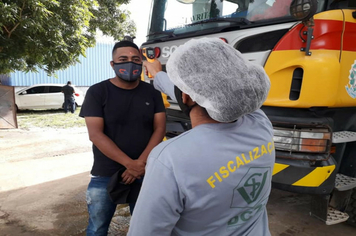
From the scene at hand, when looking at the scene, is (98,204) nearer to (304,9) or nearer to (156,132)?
(156,132)

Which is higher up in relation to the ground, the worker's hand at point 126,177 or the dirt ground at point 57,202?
the worker's hand at point 126,177

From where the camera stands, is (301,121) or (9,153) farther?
(9,153)

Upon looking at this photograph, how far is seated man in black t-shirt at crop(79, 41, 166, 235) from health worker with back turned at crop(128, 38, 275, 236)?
1.07 meters

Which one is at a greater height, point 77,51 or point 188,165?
point 77,51

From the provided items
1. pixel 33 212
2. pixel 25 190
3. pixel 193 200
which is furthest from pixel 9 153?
pixel 193 200

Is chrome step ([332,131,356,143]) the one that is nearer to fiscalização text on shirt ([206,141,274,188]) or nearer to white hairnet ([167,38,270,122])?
fiscalização text on shirt ([206,141,274,188])

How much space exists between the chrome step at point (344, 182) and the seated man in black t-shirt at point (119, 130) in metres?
1.54

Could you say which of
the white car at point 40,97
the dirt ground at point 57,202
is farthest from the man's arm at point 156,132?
the white car at point 40,97

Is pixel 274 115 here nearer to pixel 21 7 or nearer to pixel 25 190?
pixel 25 190

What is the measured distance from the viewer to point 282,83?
227cm

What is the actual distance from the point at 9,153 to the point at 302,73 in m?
5.96

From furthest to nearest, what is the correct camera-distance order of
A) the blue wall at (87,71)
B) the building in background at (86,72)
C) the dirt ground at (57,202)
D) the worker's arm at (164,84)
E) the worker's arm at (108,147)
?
the blue wall at (87,71) → the building in background at (86,72) → the dirt ground at (57,202) → the worker's arm at (108,147) → the worker's arm at (164,84)

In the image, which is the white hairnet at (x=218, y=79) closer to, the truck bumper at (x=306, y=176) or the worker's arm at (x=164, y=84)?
the worker's arm at (x=164, y=84)

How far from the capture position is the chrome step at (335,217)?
2.38 m
